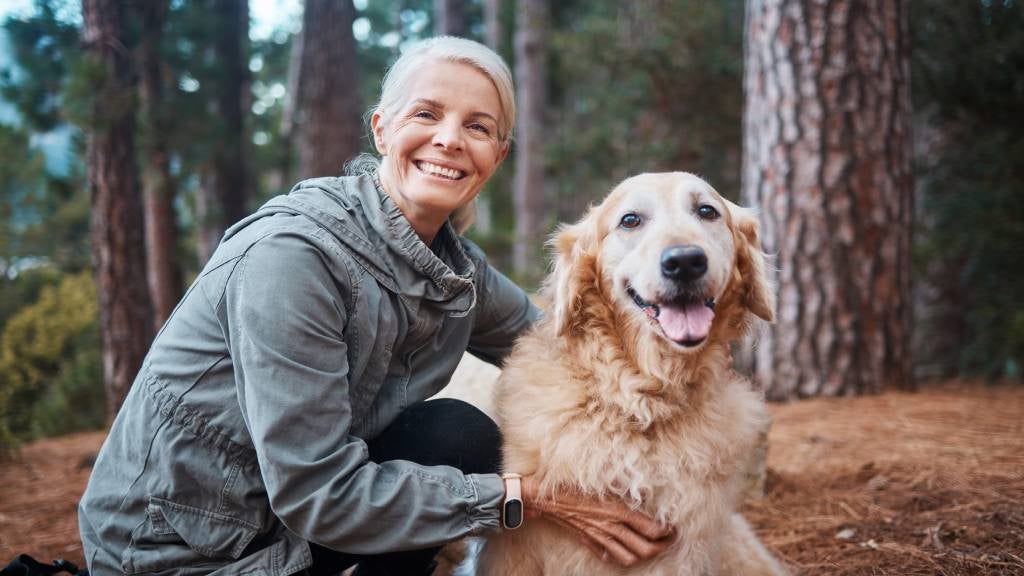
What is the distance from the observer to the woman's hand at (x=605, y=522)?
1.98 m

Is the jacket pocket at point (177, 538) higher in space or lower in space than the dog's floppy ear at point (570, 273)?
lower

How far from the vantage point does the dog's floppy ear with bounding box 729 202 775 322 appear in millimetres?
2326

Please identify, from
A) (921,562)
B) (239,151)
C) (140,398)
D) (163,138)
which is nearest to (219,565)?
(140,398)

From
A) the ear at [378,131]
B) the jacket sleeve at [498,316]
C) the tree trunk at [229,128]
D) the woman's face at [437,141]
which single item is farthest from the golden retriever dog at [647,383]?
the tree trunk at [229,128]

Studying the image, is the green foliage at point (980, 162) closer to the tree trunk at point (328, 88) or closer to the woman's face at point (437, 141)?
the woman's face at point (437, 141)

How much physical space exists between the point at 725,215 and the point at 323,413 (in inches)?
58.1

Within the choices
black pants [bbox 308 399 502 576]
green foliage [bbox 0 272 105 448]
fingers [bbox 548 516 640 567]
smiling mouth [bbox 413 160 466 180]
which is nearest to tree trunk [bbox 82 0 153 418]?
green foliage [bbox 0 272 105 448]

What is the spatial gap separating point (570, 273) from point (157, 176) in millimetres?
6389

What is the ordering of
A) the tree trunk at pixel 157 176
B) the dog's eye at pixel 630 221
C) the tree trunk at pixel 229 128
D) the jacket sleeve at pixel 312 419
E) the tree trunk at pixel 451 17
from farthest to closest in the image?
the tree trunk at pixel 451 17 → the tree trunk at pixel 229 128 → the tree trunk at pixel 157 176 → the dog's eye at pixel 630 221 → the jacket sleeve at pixel 312 419

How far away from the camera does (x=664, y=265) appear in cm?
203

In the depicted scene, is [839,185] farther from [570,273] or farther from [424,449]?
[424,449]

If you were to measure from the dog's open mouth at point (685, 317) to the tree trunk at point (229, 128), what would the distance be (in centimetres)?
775

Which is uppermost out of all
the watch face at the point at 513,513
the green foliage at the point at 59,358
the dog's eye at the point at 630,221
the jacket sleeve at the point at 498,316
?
the dog's eye at the point at 630,221

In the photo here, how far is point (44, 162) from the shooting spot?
8609 millimetres
